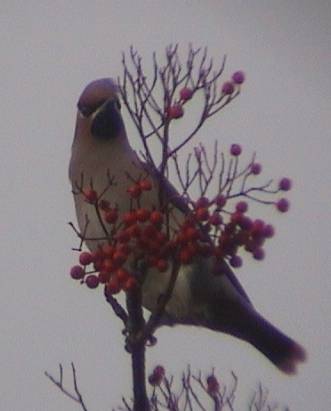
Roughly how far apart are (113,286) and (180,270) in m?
1.48

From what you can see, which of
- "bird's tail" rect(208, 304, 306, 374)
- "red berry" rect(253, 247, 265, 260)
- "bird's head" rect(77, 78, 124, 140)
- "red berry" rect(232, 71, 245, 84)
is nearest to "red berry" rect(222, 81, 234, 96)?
"red berry" rect(232, 71, 245, 84)

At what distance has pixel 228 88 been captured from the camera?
397 cm

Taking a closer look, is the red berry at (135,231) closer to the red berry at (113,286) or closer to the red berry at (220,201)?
the red berry at (113,286)

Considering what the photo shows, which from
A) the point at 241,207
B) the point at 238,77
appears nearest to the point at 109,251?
the point at 241,207

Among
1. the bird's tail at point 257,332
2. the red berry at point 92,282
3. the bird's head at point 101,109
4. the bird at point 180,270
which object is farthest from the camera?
the bird's tail at point 257,332

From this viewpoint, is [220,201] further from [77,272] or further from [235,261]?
[77,272]

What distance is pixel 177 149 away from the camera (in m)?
3.59

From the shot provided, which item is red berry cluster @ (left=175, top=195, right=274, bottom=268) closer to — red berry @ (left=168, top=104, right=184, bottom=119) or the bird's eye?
red berry @ (left=168, top=104, right=184, bottom=119)

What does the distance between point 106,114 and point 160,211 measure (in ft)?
5.89

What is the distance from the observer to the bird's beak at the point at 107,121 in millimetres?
5266

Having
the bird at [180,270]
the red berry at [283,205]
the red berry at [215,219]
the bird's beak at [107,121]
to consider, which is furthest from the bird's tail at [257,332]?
the red berry at [215,219]

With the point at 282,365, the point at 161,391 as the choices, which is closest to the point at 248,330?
the point at 282,365

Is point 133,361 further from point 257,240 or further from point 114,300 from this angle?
point 257,240

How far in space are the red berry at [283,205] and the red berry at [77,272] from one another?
71 cm
